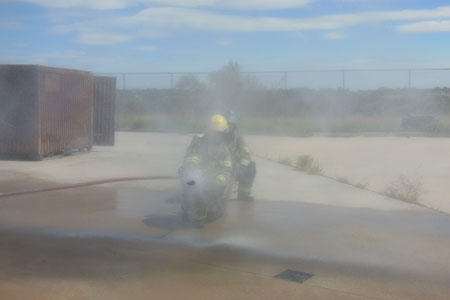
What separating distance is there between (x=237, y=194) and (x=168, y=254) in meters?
3.72

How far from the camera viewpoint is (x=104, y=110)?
56.2 feet

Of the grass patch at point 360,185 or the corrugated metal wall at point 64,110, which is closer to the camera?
the grass patch at point 360,185

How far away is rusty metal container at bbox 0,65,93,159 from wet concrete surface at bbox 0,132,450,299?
4370mm

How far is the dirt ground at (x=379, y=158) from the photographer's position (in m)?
12.6

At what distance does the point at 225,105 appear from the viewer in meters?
8.73

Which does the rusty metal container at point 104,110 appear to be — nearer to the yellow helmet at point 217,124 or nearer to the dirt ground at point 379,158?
the dirt ground at point 379,158

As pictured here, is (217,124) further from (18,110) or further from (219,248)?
(18,110)

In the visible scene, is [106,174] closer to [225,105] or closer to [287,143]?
[225,105]

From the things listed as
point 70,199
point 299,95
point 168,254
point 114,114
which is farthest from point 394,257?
point 114,114

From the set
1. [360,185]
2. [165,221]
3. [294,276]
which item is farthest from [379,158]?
[294,276]

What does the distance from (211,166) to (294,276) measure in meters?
2.48

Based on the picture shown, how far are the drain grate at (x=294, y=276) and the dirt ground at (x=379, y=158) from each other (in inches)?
188

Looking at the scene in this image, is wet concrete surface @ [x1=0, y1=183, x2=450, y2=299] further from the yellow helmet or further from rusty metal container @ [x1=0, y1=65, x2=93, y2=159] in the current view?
rusty metal container @ [x1=0, y1=65, x2=93, y2=159]

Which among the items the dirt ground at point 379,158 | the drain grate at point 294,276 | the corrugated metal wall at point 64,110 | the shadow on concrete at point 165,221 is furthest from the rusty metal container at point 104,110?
the drain grate at point 294,276
